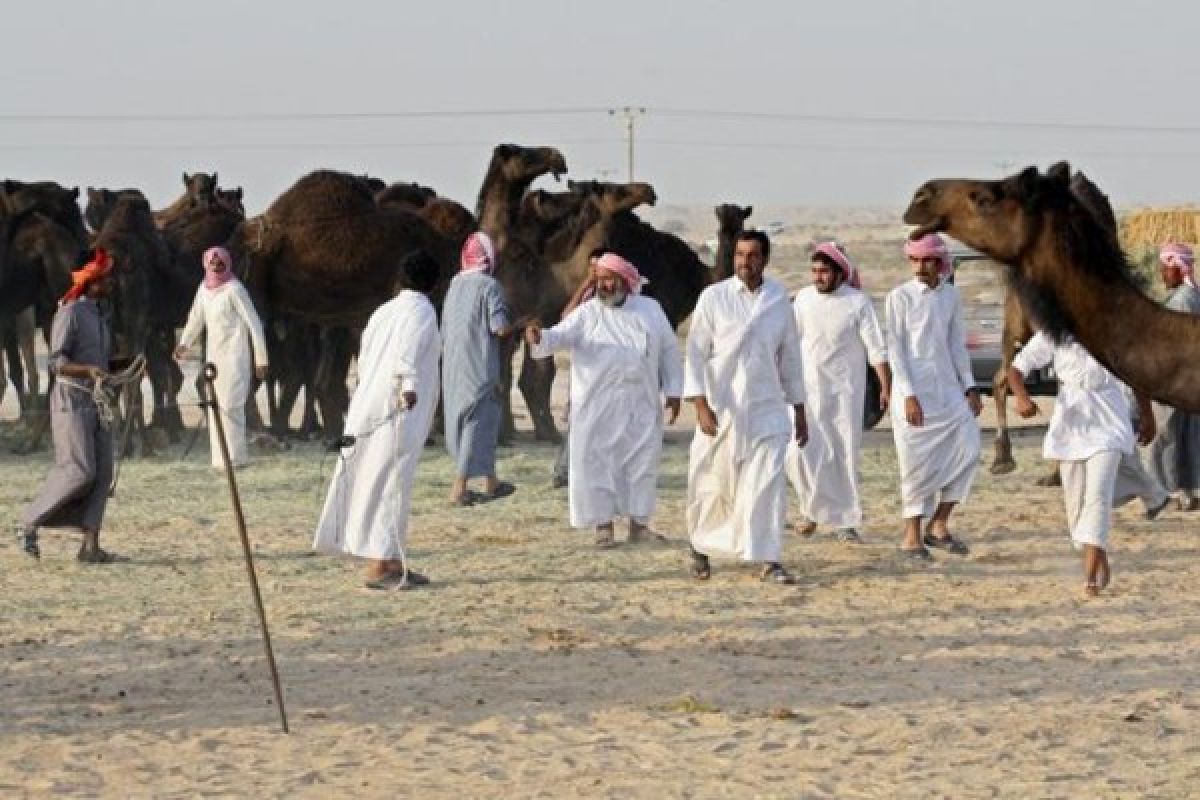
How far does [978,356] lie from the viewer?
76.2 feet

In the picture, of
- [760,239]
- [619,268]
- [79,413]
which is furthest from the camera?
[619,268]

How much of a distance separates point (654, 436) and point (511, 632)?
2848 mm

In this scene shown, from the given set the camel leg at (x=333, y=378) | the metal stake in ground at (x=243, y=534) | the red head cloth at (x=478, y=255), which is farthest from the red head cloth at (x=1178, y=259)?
the camel leg at (x=333, y=378)

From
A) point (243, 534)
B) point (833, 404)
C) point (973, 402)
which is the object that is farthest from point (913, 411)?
point (243, 534)

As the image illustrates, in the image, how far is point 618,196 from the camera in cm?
1964

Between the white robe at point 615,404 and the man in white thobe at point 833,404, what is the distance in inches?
31.9

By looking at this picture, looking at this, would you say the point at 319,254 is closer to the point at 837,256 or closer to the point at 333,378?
the point at 333,378

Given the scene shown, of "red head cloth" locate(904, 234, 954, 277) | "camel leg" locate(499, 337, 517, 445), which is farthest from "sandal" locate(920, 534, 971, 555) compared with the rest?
"camel leg" locate(499, 337, 517, 445)

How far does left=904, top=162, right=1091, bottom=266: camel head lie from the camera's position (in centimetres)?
876

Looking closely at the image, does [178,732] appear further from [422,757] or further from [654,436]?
[654,436]

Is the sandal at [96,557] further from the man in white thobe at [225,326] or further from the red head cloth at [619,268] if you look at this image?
the man in white thobe at [225,326]

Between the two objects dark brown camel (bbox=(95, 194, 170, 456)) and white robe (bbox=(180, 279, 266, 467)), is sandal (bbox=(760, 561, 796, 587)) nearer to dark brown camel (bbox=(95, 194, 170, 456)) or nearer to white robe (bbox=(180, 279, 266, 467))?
white robe (bbox=(180, 279, 266, 467))

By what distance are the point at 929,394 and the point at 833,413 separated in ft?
2.23

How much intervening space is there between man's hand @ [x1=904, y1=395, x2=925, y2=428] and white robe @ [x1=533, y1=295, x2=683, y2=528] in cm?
110
